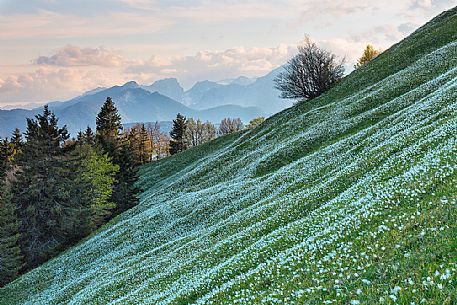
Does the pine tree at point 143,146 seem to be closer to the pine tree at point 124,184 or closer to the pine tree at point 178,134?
the pine tree at point 178,134

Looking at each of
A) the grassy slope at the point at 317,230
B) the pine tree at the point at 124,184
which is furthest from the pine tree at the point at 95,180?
the grassy slope at the point at 317,230

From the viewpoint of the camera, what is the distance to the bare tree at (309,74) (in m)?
84.4

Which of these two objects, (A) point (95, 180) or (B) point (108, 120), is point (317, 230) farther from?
(B) point (108, 120)

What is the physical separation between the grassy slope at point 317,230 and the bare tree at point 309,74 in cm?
2793

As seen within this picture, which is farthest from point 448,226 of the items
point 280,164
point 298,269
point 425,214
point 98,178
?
point 98,178

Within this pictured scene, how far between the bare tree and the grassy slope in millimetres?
27932

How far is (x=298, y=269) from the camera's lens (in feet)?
41.0

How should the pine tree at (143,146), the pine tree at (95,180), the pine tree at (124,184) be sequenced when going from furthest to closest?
the pine tree at (143,146) < the pine tree at (124,184) < the pine tree at (95,180)

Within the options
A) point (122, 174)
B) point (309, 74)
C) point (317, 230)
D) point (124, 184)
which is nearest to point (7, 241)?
point (124, 184)

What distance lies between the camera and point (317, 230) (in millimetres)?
16281

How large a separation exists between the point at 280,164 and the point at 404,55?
3469cm

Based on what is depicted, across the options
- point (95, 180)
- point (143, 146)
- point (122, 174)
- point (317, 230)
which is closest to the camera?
point (317, 230)

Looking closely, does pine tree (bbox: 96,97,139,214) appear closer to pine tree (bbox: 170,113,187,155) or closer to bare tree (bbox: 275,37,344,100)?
bare tree (bbox: 275,37,344,100)

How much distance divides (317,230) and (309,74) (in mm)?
73794
